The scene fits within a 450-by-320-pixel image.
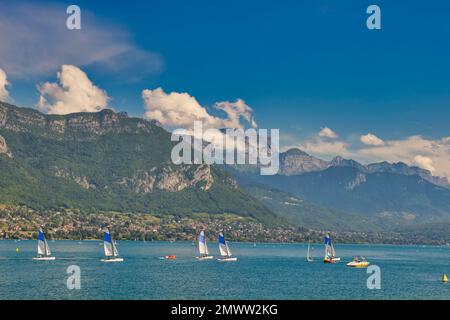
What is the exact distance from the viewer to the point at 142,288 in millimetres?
144875

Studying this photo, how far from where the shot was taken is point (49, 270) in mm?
186375

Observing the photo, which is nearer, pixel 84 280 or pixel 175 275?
pixel 84 280
